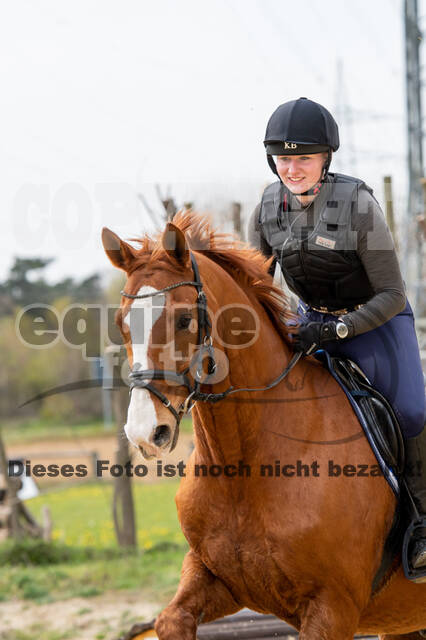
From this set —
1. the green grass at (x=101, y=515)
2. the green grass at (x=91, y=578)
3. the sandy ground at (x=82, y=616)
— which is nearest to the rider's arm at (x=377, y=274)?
the sandy ground at (x=82, y=616)

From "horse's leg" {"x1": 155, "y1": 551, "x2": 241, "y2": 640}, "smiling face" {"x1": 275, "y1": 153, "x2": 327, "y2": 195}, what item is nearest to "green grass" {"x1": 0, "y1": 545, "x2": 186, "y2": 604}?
"horse's leg" {"x1": 155, "y1": 551, "x2": 241, "y2": 640}

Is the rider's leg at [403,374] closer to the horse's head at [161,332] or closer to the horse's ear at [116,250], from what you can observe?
the horse's head at [161,332]

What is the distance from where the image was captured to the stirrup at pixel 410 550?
3.14 metres

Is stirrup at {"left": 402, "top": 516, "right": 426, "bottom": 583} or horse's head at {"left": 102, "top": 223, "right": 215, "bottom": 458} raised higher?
horse's head at {"left": 102, "top": 223, "right": 215, "bottom": 458}

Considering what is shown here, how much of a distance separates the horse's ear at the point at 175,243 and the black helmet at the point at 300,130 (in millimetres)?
926

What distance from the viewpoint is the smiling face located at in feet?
11.0

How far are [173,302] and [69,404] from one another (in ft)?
133

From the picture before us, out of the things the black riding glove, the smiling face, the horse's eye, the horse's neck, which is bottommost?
the horse's neck

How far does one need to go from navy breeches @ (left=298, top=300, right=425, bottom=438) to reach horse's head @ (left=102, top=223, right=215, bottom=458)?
0.94 metres

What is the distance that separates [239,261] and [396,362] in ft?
3.03

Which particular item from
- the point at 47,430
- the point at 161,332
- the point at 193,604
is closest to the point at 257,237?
the point at 161,332

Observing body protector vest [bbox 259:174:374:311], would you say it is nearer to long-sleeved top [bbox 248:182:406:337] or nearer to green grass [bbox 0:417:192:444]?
long-sleeved top [bbox 248:182:406:337]

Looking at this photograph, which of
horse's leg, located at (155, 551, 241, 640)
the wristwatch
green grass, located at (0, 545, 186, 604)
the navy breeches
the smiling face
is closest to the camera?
horse's leg, located at (155, 551, 241, 640)

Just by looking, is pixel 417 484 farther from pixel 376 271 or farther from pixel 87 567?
pixel 87 567
